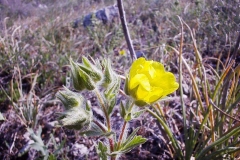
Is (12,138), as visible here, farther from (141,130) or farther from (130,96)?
(130,96)

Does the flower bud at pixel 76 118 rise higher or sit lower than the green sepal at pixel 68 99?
lower

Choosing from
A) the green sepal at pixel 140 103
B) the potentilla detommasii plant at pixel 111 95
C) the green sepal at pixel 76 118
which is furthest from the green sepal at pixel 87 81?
the green sepal at pixel 140 103

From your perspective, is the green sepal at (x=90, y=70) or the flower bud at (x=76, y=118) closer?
the flower bud at (x=76, y=118)

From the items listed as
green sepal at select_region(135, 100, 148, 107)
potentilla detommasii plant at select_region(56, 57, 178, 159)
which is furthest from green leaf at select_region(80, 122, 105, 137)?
green sepal at select_region(135, 100, 148, 107)

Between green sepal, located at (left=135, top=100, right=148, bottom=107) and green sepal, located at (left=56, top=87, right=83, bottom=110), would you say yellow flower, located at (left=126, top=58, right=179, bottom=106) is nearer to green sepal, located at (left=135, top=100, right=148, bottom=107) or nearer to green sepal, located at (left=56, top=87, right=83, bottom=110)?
green sepal, located at (left=135, top=100, right=148, bottom=107)

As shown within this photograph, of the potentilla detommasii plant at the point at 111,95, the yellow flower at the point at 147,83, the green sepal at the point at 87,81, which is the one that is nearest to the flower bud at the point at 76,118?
the potentilla detommasii plant at the point at 111,95

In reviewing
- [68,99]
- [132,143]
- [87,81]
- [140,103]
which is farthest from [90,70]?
[132,143]

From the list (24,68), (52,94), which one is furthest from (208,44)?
(24,68)

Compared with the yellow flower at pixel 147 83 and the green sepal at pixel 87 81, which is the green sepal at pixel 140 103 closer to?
the yellow flower at pixel 147 83

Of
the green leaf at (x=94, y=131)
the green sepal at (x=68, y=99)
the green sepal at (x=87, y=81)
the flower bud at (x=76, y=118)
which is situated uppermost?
the green sepal at (x=87, y=81)
